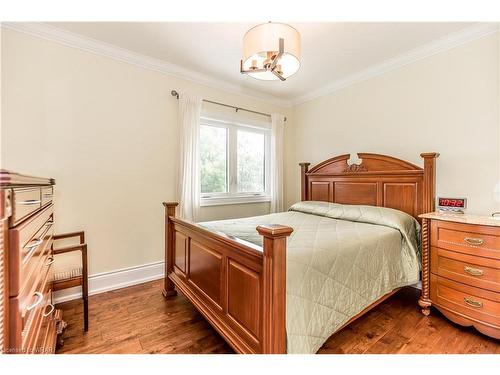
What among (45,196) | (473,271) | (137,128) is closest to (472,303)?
(473,271)

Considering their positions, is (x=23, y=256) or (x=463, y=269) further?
(x=463, y=269)

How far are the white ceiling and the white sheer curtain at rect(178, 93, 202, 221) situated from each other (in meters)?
0.48

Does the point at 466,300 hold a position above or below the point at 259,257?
below

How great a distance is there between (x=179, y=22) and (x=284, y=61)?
A: 1.00 metres

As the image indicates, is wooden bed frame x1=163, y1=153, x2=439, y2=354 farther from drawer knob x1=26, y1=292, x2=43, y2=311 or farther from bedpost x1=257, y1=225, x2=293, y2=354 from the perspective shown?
drawer knob x1=26, y1=292, x2=43, y2=311

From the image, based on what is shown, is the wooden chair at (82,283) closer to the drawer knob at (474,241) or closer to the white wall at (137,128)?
the white wall at (137,128)

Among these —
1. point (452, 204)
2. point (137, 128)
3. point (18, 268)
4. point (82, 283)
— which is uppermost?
point (137, 128)

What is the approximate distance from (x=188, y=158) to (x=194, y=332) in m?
1.85

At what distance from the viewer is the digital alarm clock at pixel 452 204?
2.11 m

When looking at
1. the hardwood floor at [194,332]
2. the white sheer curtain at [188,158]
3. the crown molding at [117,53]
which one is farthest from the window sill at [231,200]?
the crown molding at [117,53]

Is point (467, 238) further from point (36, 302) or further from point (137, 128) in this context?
point (137, 128)

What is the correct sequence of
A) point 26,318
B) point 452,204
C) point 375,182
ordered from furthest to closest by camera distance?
point 375,182 → point 452,204 → point 26,318

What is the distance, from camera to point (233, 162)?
3477mm
